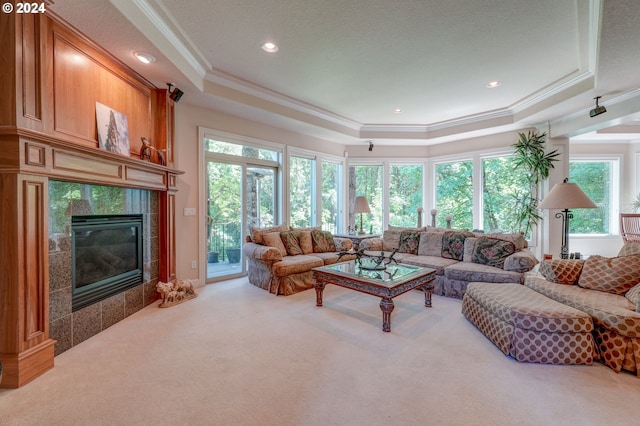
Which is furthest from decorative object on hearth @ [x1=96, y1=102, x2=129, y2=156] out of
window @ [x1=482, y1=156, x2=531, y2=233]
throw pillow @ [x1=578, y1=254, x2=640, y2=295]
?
window @ [x1=482, y1=156, x2=531, y2=233]

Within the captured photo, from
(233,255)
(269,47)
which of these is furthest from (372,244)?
(269,47)

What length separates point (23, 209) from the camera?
194cm

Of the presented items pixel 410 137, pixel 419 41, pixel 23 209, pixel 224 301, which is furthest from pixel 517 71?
pixel 23 209

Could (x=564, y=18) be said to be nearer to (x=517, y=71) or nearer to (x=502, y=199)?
(x=517, y=71)

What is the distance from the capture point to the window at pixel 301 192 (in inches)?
221

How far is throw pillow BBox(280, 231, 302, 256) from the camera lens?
4.44 m

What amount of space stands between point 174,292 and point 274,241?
58.4 inches

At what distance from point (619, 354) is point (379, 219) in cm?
486

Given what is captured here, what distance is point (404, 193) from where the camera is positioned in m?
6.73

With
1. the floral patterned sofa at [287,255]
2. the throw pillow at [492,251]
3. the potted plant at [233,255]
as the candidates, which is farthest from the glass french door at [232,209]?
the throw pillow at [492,251]

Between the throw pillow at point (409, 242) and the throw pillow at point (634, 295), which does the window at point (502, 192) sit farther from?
the throw pillow at point (634, 295)

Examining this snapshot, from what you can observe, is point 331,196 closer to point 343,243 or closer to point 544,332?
point 343,243

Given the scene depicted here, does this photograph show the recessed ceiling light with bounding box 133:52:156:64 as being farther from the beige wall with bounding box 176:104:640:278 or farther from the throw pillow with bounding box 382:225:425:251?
the throw pillow with bounding box 382:225:425:251

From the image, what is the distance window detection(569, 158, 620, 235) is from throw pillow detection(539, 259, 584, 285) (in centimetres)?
477
